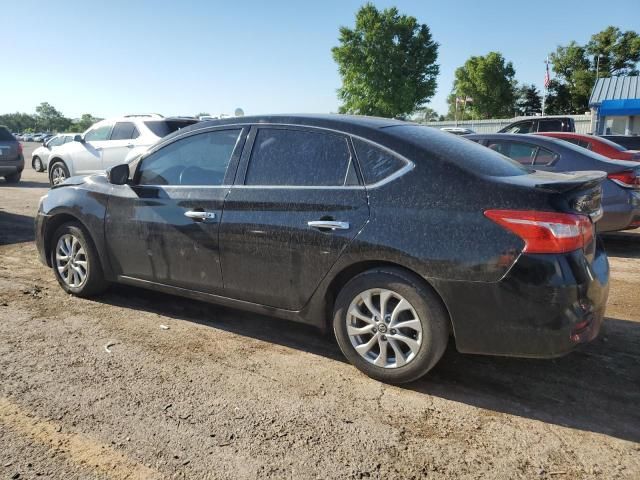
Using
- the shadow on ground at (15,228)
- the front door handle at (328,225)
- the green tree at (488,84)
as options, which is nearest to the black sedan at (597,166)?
the front door handle at (328,225)

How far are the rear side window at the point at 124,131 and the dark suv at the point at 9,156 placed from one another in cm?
497

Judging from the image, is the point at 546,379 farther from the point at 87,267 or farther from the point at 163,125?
the point at 163,125

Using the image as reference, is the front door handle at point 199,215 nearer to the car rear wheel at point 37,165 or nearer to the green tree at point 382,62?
the car rear wheel at point 37,165

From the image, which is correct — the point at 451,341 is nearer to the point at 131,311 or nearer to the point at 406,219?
the point at 406,219

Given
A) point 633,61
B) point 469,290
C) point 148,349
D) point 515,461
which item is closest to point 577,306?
point 469,290

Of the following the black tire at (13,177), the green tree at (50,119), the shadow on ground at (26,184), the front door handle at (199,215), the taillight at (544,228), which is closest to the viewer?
the taillight at (544,228)

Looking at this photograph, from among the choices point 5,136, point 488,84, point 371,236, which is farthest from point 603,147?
point 488,84

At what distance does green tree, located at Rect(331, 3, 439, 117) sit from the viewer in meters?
54.2

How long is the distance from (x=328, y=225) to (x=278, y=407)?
115cm

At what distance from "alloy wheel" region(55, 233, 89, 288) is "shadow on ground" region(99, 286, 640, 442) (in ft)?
3.80

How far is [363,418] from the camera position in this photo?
306 centimetres

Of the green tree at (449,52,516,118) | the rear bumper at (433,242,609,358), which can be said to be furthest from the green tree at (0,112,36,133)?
the rear bumper at (433,242,609,358)

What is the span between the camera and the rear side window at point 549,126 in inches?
715

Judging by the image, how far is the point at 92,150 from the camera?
43.3ft
